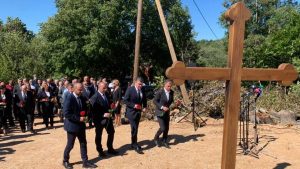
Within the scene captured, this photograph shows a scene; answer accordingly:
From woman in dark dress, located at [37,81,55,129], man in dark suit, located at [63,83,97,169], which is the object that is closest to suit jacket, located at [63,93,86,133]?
man in dark suit, located at [63,83,97,169]

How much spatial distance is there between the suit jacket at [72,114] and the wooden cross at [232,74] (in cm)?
368

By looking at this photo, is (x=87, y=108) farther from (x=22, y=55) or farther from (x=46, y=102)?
(x=22, y=55)

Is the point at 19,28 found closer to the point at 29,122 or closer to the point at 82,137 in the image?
the point at 29,122

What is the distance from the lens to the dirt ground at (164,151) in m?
9.33

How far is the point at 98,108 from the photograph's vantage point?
958 cm

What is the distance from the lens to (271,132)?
42.5 feet

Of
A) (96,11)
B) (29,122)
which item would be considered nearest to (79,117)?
(29,122)

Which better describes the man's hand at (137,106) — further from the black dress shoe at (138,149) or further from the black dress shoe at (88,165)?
the black dress shoe at (88,165)

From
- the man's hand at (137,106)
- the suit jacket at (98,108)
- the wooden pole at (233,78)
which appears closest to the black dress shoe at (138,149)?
the man's hand at (137,106)

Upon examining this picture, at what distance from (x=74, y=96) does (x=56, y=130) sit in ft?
19.4

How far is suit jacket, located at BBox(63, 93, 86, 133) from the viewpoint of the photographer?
8539 millimetres

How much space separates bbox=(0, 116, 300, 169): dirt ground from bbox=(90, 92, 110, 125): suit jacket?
0.94 m

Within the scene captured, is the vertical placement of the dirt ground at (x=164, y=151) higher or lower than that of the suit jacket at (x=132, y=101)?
lower

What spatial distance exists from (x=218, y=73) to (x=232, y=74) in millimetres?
237
